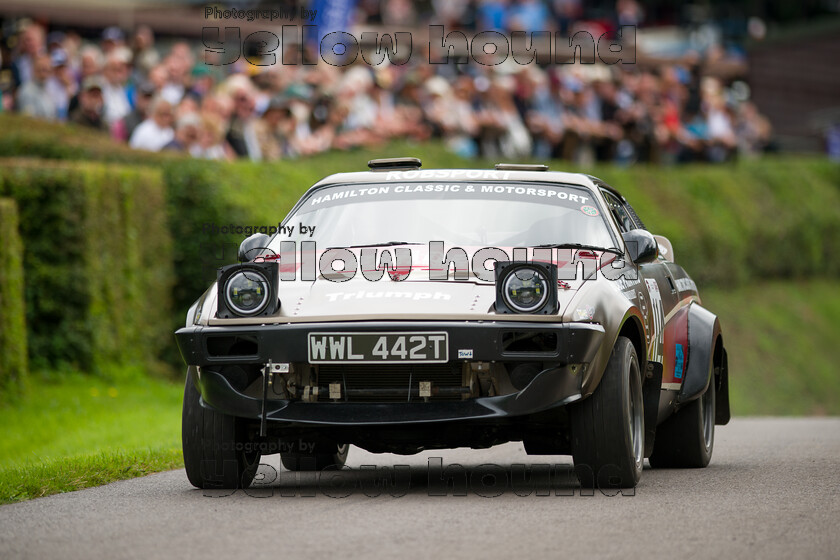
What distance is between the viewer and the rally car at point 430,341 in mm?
6559

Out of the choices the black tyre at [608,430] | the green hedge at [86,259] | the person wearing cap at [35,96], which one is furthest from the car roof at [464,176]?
the person wearing cap at [35,96]

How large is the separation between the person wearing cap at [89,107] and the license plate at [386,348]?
10506 mm

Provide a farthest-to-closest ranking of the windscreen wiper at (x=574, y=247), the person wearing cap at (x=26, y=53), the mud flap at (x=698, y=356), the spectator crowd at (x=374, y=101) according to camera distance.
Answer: the spectator crowd at (x=374, y=101)
the person wearing cap at (x=26, y=53)
the mud flap at (x=698, y=356)
the windscreen wiper at (x=574, y=247)

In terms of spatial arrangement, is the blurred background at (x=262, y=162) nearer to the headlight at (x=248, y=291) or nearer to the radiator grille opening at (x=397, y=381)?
the headlight at (x=248, y=291)

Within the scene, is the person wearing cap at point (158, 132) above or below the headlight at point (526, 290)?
above

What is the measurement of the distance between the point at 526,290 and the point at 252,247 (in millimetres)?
1841

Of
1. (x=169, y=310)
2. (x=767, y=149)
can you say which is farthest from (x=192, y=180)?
(x=767, y=149)

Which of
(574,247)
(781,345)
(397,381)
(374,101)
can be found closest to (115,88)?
(374,101)

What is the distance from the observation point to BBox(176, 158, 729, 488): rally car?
21.5 ft

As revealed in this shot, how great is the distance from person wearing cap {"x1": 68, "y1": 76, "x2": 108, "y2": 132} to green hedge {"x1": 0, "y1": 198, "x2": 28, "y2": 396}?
4020 mm

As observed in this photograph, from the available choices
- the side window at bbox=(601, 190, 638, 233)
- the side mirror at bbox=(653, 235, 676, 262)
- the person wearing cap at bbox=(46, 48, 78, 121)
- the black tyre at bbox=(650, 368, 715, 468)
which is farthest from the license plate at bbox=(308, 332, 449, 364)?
the person wearing cap at bbox=(46, 48, 78, 121)

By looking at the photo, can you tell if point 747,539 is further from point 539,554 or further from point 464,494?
point 464,494

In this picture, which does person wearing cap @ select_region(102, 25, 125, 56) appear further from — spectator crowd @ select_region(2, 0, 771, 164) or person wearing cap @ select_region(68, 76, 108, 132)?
→ person wearing cap @ select_region(68, 76, 108, 132)

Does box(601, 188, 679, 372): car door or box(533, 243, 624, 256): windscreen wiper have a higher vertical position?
box(533, 243, 624, 256): windscreen wiper
